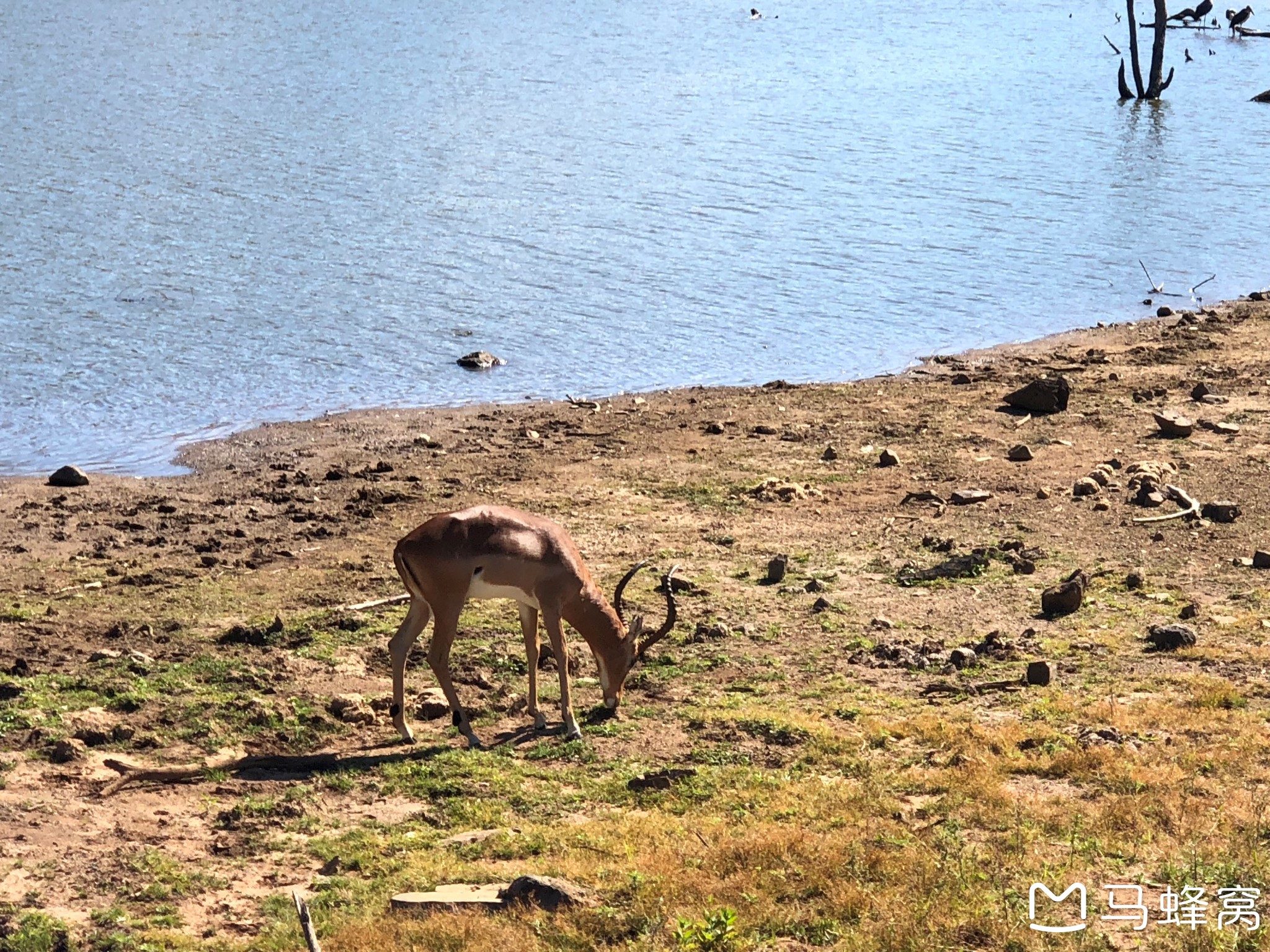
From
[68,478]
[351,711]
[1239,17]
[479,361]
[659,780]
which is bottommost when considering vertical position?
[68,478]

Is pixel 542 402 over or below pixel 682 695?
below

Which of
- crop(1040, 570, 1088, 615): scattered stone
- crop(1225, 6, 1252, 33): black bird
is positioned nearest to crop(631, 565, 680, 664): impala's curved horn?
crop(1040, 570, 1088, 615): scattered stone

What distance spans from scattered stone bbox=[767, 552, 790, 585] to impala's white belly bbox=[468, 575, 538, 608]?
350cm

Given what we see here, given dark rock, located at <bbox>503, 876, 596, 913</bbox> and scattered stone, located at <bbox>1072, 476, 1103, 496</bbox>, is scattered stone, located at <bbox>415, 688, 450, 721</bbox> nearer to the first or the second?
dark rock, located at <bbox>503, 876, 596, 913</bbox>

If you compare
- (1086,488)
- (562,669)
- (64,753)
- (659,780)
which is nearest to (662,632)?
(562,669)

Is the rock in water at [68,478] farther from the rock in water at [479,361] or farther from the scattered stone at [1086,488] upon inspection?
the scattered stone at [1086,488]

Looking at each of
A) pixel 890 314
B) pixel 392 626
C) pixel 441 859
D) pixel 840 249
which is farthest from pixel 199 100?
pixel 441 859

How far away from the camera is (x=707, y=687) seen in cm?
1121

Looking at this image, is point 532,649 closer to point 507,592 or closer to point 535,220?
point 507,592

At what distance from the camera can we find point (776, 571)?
1342 cm

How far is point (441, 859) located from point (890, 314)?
19.3m

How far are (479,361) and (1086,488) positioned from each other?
1026 cm

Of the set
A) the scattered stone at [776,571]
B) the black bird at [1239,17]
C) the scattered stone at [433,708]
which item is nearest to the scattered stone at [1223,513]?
the scattered stone at [776,571]

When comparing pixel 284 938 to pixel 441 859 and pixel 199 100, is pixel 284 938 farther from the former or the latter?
pixel 199 100
